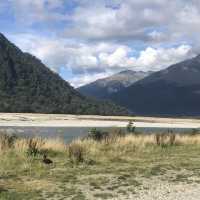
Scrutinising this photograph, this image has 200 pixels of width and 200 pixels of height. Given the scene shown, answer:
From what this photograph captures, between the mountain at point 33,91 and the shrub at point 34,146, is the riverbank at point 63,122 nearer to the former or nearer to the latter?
the mountain at point 33,91

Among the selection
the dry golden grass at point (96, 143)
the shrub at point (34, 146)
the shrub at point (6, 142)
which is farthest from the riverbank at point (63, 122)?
the shrub at point (34, 146)

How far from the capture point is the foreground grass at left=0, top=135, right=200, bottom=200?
1286cm

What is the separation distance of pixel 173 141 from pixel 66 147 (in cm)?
704

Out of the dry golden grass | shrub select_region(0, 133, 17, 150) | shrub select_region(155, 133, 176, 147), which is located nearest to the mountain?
shrub select_region(155, 133, 176, 147)

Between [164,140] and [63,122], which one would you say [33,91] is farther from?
[164,140]

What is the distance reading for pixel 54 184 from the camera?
13.6 meters

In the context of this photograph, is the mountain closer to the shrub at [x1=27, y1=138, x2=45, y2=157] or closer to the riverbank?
→ the riverbank

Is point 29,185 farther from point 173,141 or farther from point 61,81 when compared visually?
point 61,81

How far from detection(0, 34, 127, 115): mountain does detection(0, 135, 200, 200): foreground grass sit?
9722cm

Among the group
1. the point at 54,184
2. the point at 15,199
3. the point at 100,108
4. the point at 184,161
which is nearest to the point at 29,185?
the point at 54,184

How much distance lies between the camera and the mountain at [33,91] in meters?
137

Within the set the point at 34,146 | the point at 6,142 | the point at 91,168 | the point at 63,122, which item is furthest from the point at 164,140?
the point at 63,122

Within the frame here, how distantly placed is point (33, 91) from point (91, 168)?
143 metres

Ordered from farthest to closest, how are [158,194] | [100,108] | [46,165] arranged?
1. [100,108]
2. [46,165]
3. [158,194]
